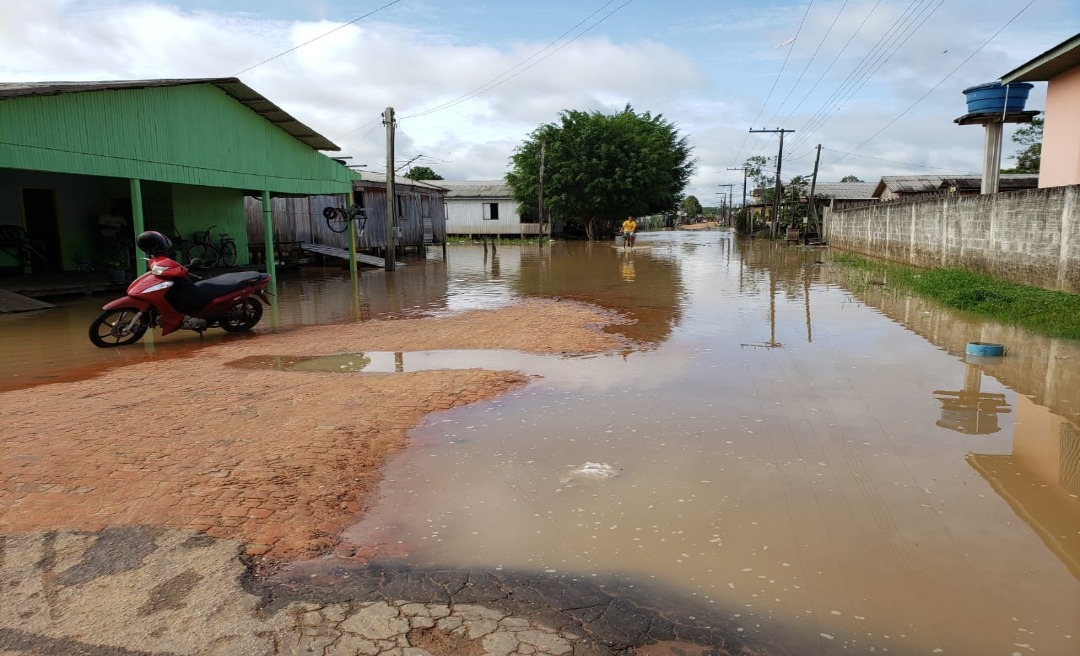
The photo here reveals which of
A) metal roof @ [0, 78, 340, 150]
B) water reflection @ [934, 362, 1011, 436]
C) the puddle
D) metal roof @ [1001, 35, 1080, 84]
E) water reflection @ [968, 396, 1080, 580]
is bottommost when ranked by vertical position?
water reflection @ [968, 396, 1080, 580]

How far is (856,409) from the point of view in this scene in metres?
5.91

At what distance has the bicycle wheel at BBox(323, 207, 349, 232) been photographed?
2388cm

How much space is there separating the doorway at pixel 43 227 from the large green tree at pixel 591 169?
29.0 metres

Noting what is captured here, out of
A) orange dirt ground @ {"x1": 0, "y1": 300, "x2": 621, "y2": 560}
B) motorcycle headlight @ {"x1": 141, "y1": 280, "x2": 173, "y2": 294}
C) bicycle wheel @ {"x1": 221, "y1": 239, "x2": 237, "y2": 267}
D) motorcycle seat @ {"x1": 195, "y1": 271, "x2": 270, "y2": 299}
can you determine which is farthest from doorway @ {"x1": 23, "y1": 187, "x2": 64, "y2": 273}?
orange dirt ground @ {"x1": 0, "y1": 300, "x2": 621, "y2": 560}

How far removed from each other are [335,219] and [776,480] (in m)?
22.4

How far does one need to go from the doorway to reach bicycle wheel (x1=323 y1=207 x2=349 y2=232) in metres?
8.53

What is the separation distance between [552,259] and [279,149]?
1205 cm

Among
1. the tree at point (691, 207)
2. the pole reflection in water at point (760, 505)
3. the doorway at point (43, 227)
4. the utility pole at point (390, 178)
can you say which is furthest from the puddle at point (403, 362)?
the tree at point (691, 207)

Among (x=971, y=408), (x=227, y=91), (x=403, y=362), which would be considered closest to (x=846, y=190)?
(x=227, y=91)

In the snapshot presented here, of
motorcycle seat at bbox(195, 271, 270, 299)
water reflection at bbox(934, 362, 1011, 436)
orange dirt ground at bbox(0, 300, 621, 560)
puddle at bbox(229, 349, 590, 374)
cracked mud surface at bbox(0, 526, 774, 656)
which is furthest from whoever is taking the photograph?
motorcycle seat at bbox(195, 271, 270, 299)

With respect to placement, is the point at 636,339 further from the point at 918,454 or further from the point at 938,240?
the point at 938,240

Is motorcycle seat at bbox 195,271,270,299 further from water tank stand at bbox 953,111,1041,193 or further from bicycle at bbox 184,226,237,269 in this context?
water tank stand at bbox 953,111,1041,193

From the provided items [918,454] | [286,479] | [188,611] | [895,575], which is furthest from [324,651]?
[918,454]

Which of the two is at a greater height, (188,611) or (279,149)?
(279,149)
